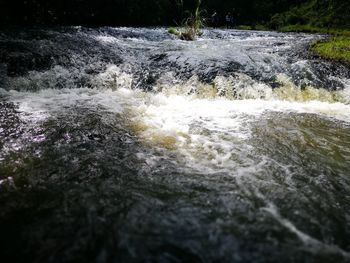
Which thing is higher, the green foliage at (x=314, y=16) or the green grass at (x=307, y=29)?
the green foliage at (x=314, y=16)

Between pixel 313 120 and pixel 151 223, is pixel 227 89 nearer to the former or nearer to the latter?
pixel 313 120

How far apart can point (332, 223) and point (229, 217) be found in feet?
2.99

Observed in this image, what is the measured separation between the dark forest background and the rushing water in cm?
721

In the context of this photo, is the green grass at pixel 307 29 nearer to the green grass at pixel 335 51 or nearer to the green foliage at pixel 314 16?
the green foliage at pixel 314 16

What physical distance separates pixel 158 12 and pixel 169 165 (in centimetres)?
1901

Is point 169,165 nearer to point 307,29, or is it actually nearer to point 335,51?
point 335,51

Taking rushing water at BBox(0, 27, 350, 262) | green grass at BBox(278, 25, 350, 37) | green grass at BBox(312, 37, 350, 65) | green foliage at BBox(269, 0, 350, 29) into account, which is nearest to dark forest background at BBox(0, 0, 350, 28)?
green foliage at BBox(269, 0, 350, 29)

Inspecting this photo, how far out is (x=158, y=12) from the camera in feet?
68.1

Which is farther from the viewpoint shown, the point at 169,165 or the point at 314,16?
the point at 314,16

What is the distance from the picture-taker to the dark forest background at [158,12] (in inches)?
525

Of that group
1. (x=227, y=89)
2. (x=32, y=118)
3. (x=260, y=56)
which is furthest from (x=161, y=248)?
(x=260, y=56)

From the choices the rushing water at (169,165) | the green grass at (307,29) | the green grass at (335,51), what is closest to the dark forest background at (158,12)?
the green grass at (307,29)

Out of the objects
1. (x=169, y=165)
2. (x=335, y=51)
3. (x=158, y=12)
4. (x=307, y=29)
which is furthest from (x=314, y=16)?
(x=169, y=165)

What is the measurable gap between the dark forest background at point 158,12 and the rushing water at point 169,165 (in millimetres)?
7206
